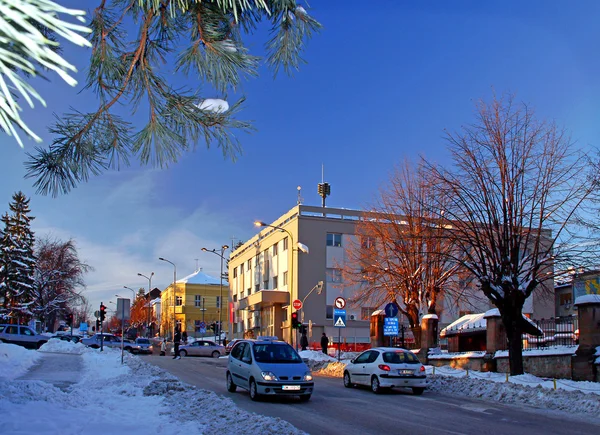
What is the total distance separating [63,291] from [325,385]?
58060 millimetres

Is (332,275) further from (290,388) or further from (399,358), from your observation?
(290,388)

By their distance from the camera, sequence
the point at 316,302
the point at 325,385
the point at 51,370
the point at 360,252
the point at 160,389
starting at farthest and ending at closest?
the point at 316,302, the point at 360,252, the point at 51,370, the point at 325,385, the point at 160,389

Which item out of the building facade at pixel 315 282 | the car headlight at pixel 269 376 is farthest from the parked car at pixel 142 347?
the car headlight at pixel 269 376

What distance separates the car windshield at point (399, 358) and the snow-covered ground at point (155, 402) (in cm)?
173

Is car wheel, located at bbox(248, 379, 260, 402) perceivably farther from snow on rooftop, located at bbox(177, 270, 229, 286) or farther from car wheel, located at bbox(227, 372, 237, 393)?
snow on rooftop, located at bbox(177, 270, 229, 286)

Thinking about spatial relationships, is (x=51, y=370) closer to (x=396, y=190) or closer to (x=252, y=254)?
(x=396, y=190)

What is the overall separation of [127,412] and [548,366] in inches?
594

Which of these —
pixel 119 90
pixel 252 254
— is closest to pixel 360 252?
pixel 252 254

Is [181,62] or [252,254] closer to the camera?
[181,62]

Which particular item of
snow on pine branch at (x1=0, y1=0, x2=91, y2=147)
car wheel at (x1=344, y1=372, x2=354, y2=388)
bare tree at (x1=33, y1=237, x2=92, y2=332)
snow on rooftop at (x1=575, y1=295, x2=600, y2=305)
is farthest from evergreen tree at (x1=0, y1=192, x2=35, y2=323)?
snow on pine branch at (x1=0, y1=0, x2=91, y2=147)

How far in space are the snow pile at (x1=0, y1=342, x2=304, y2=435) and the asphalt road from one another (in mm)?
1455

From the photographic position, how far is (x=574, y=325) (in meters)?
21.3

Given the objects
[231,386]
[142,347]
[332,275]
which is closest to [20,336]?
[142,347]

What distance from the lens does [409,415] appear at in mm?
14242
